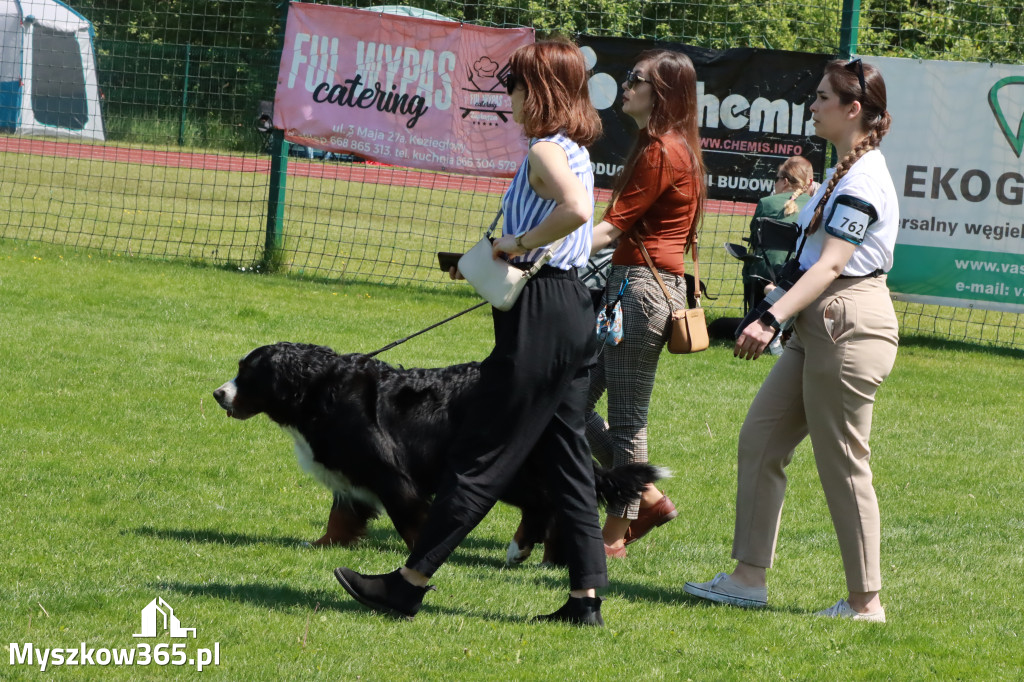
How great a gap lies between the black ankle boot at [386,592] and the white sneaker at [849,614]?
1500mm

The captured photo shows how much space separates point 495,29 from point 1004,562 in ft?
25.4

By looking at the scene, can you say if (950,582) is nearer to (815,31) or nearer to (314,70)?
(314,70)

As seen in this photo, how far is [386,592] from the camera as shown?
3.92 meters

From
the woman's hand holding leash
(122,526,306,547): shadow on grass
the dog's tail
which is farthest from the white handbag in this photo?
(122,526,306,547): shadow on grass

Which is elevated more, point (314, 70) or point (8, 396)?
point (314, 70)

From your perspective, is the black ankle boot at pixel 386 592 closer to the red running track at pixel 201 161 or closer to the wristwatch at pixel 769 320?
the wristwatch at pixel 769 320

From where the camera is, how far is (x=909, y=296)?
10.7 meters

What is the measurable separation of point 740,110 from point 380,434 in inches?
280

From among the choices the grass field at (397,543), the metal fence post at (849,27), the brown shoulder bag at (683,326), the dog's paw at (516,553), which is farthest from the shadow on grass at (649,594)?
the metal fence post at (849,27)

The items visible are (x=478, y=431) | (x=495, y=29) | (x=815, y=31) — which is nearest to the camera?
(x=478, y=431)

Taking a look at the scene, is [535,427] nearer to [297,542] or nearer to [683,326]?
[683,326]

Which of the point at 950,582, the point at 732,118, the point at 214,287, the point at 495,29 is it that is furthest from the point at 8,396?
the point at 732,118

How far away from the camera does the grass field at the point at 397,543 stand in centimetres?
374

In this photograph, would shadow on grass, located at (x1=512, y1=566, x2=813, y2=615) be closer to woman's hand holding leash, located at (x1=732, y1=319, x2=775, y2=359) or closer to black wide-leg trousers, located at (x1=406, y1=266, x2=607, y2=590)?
black wide-leg trousers, located at (x1=406, y1=266, x2=607, y2=590)
